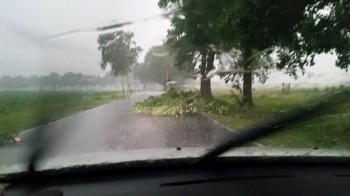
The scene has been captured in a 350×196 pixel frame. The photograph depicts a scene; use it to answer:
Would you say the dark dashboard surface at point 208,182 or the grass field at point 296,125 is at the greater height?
the grass field at point 296,125

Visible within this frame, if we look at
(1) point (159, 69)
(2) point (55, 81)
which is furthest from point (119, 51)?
(2) point (55, 81)

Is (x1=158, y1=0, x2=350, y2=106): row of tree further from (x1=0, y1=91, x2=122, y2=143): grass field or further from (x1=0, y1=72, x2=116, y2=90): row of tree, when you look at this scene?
(x1=0, y1=91, x2=122, y2=143): grass field

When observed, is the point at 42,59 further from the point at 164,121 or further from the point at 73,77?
the point at 164,121

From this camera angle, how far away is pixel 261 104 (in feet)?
11.5

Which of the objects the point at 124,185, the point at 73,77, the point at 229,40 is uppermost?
the point at 229,40

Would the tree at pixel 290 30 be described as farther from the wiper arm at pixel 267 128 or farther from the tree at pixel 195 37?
the wiper arm at pixel 267 128

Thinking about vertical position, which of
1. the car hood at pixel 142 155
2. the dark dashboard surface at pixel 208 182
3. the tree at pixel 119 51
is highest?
the tree at pixel 119 51

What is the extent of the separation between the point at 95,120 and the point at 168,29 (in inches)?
33.7

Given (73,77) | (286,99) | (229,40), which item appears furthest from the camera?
(229,40)

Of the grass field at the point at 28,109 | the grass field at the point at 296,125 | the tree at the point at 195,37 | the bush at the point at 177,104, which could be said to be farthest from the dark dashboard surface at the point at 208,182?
the tree at the point at 195,37

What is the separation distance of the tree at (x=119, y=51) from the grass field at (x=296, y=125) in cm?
75

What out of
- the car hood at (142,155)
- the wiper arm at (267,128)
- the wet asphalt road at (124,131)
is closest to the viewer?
the car hood at (142,155)

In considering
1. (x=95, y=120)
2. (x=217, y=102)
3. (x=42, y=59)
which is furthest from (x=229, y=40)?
(x=42, y=59)

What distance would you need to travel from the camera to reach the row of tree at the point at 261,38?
3.46m
